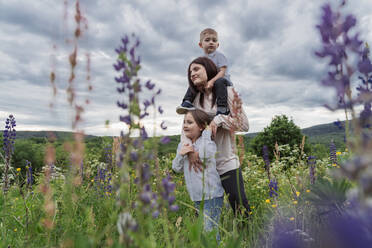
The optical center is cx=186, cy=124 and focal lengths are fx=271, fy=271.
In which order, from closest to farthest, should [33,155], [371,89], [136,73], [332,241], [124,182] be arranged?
[332,241], [124,182], [136,73], [371,89], [33,155]

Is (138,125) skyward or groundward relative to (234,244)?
skyward

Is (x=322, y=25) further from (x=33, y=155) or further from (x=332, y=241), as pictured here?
(x=33, y=155)

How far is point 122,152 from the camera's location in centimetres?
84

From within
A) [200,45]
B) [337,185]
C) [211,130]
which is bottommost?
[337,185]

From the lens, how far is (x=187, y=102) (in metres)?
3.45

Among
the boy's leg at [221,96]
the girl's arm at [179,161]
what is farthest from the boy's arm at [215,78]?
the girl's arm at [179,161]

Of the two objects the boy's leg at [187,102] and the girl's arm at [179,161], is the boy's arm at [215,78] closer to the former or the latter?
the boy's leg at [187,102]

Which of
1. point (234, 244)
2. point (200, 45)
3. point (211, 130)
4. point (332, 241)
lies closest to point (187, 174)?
point (211, 130)

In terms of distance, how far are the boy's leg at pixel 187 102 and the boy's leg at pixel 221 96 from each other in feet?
1.19

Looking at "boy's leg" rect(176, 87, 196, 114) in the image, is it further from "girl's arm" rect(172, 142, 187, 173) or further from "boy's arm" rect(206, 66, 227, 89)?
"girl's arm" rect(172, 142, 187, 173)

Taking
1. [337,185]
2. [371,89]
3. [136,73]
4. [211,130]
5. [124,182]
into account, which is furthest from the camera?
[211,130]

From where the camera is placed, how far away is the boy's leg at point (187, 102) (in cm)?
341

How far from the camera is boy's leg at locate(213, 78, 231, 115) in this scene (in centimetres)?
316

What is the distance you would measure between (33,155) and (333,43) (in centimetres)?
1230
